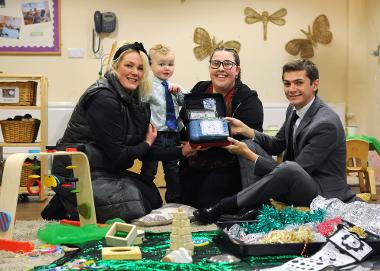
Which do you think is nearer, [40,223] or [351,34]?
[40,223]

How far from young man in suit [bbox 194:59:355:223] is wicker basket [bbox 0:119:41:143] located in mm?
1992

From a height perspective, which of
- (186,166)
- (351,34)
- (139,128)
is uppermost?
(351,34)

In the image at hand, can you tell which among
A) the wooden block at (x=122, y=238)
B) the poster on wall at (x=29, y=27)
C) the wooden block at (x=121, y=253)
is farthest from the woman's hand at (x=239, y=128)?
the poster on wall at (x=29, y=27)

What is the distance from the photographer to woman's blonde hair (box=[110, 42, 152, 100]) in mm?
3279

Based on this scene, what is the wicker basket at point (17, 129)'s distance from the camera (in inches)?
181

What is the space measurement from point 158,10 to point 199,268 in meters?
4.06

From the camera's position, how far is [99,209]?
10.3ft

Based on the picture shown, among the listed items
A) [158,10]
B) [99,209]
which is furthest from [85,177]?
[158,10]

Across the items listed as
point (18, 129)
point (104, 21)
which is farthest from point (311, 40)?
point (18, 129)

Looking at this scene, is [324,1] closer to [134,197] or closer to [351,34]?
[351,34]

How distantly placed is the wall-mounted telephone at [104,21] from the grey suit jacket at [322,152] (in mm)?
3020

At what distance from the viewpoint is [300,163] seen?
3008mm

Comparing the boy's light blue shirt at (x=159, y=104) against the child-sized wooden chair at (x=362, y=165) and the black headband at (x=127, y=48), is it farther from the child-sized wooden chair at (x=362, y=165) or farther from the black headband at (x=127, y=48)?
the child-sized wooden chair at (x=362, y=165)

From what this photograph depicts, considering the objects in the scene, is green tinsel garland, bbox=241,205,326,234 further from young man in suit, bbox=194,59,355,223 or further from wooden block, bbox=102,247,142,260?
wooden block, bbox=102,247,142,260
